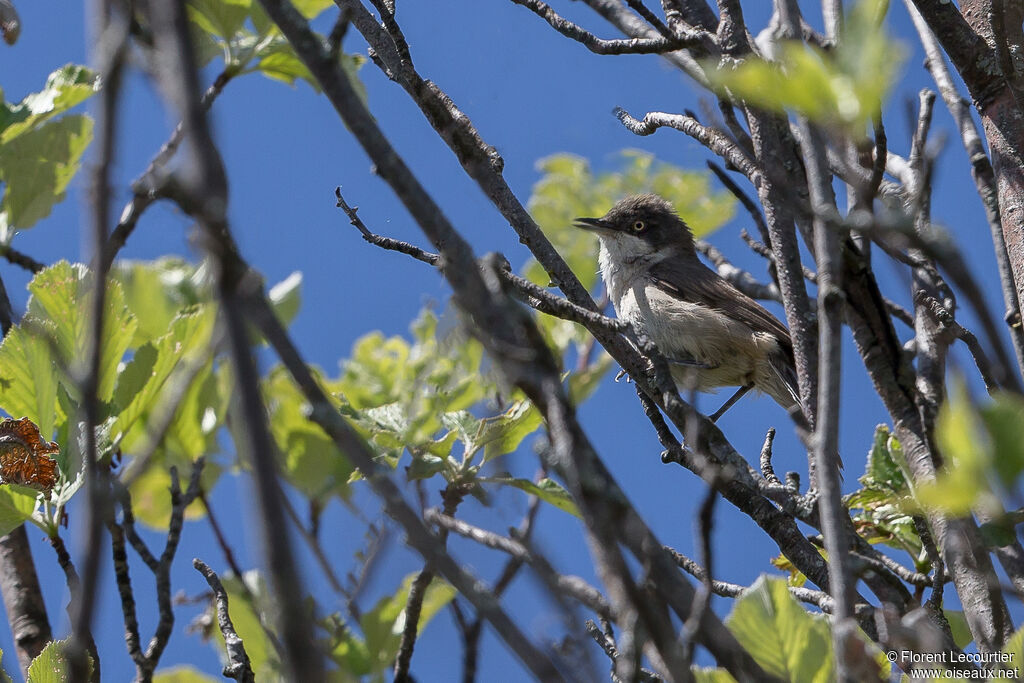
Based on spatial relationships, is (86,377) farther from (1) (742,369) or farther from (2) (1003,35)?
(1) (742,369)

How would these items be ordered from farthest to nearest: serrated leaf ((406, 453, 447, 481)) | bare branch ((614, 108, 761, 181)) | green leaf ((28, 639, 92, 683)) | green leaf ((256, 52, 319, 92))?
green leaf ((256, 52, 319, 92)), bare branch ((614, 108, 761, 181)), serrated leaf ((406, 453, 447, 481)), green leaf ((28, 639, 92, 683))

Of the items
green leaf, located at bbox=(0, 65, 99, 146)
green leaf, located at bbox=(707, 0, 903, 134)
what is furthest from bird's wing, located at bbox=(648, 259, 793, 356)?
green leaf, located at bbox=(707, 0, 903, 134)

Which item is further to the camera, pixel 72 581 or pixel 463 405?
pixel 463 405

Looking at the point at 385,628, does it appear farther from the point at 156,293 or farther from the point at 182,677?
the point at 156,293

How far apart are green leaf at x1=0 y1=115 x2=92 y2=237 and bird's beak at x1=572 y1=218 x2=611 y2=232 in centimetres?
321

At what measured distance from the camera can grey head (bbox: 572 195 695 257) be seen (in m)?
6.55

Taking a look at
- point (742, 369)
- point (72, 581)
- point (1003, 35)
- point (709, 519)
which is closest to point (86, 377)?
point (709, 519)

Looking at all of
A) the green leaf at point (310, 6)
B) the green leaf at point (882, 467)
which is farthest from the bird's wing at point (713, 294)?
the green leaf at point (310, 6)

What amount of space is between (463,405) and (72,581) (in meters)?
1.54

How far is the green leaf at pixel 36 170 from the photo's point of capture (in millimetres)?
3369

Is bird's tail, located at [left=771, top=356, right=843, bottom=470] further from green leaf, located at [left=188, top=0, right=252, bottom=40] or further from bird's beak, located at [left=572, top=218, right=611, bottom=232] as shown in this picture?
green leaf, located at [left=188, top=0, right=252, bottom=40]

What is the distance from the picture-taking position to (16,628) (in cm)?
327

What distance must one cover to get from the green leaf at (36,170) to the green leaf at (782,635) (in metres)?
2.57

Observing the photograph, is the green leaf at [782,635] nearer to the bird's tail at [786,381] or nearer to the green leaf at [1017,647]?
the green leaf at [1017,647]
